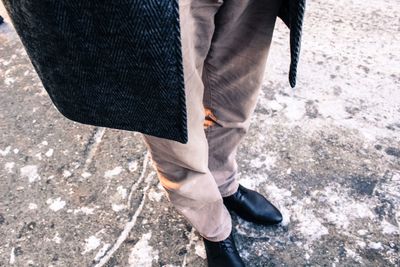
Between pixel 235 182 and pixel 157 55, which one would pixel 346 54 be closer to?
pixel 235 182

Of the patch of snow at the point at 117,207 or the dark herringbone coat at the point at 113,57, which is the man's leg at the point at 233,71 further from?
the patch of snow at the point at 117,207

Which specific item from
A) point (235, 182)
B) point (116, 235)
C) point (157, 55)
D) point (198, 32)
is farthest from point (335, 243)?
point (157, 55)

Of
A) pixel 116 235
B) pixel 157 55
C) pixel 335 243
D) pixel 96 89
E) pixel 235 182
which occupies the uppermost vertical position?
pixel 157 55

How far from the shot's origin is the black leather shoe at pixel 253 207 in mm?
1457

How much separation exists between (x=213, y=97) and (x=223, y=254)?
1.66ft

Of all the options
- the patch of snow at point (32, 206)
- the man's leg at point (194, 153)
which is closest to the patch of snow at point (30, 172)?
the patch of snow at point (32, 206)

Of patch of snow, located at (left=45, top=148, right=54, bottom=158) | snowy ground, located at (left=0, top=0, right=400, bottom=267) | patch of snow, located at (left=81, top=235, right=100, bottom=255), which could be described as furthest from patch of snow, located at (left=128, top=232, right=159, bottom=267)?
patch of snow, located at (left=45, top=148, right=54, bottom=158)

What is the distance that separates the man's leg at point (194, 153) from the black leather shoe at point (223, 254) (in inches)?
1.0

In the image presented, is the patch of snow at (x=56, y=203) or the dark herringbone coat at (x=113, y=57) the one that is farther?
the patch of snow at (x=56, y=203)

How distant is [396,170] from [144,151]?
99 centimetres

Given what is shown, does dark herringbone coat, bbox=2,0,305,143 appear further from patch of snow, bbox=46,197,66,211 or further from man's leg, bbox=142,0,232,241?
patch of snow, bbox=46,197,66,211

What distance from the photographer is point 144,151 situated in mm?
1725

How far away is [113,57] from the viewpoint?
2.53 feet

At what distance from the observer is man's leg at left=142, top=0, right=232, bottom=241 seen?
88 cm
